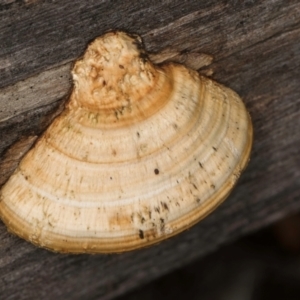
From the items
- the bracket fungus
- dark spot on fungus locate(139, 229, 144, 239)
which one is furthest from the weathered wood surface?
dark spot on fungus locate(139, 229, 144, 239)

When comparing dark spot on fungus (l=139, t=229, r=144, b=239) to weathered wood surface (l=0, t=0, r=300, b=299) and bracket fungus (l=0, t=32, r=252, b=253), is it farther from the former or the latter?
weathered wood surface (l=0, t=0, r=300, b=299)

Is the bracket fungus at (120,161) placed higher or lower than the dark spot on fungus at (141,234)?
higher

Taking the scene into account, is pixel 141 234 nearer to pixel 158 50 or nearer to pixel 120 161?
pixel 120 161


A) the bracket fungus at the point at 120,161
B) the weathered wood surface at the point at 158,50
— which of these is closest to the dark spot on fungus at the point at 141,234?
the bracket fungus at the point at 120,161

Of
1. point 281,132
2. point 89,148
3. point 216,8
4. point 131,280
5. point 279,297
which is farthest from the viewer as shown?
point 279,297

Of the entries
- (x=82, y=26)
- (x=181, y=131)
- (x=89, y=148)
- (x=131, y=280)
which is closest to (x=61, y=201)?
(x=89, y=148)

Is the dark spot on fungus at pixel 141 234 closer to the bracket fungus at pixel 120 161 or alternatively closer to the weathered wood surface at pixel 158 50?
the bracket fungus at pixel 120 161

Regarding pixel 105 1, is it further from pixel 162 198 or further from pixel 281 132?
pixel 281 132
